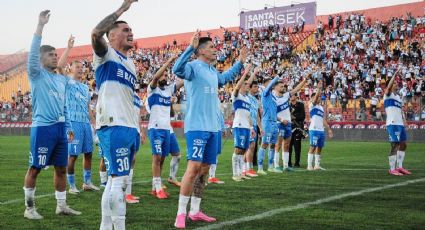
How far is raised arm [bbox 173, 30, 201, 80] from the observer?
6.66 metres

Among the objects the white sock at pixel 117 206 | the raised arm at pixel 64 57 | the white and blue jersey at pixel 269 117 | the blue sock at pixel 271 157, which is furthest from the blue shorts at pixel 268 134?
the white sock at pixel 117 206

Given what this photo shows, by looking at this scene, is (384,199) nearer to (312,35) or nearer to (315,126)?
(315,126)

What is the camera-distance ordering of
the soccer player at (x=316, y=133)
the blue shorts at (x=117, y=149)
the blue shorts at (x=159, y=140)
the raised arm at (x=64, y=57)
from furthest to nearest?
the soccer player at (x=316, y=133)
the blue shorts at (x=159, y=140)
the raised arm at (x=64, y=57)
the blue shorts at (x=117, y=149)

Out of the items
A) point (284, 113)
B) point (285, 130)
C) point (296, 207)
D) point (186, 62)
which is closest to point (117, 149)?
point (186, 62)

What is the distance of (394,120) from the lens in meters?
13.8

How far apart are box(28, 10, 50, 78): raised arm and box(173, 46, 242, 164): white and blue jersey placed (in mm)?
1989

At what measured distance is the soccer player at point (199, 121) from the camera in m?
→ 6.90

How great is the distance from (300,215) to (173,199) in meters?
2.67

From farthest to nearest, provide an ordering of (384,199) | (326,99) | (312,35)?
(312,35)
(326,99)
(384,199)

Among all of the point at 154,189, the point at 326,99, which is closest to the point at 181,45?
the point at 326,99

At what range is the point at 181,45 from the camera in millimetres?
54844

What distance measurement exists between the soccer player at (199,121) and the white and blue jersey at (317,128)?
8751 millimetres

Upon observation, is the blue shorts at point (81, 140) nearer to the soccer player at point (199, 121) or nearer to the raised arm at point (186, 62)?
the soccer player at point (199, 121)

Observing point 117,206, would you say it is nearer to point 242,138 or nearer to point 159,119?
point 159,119
